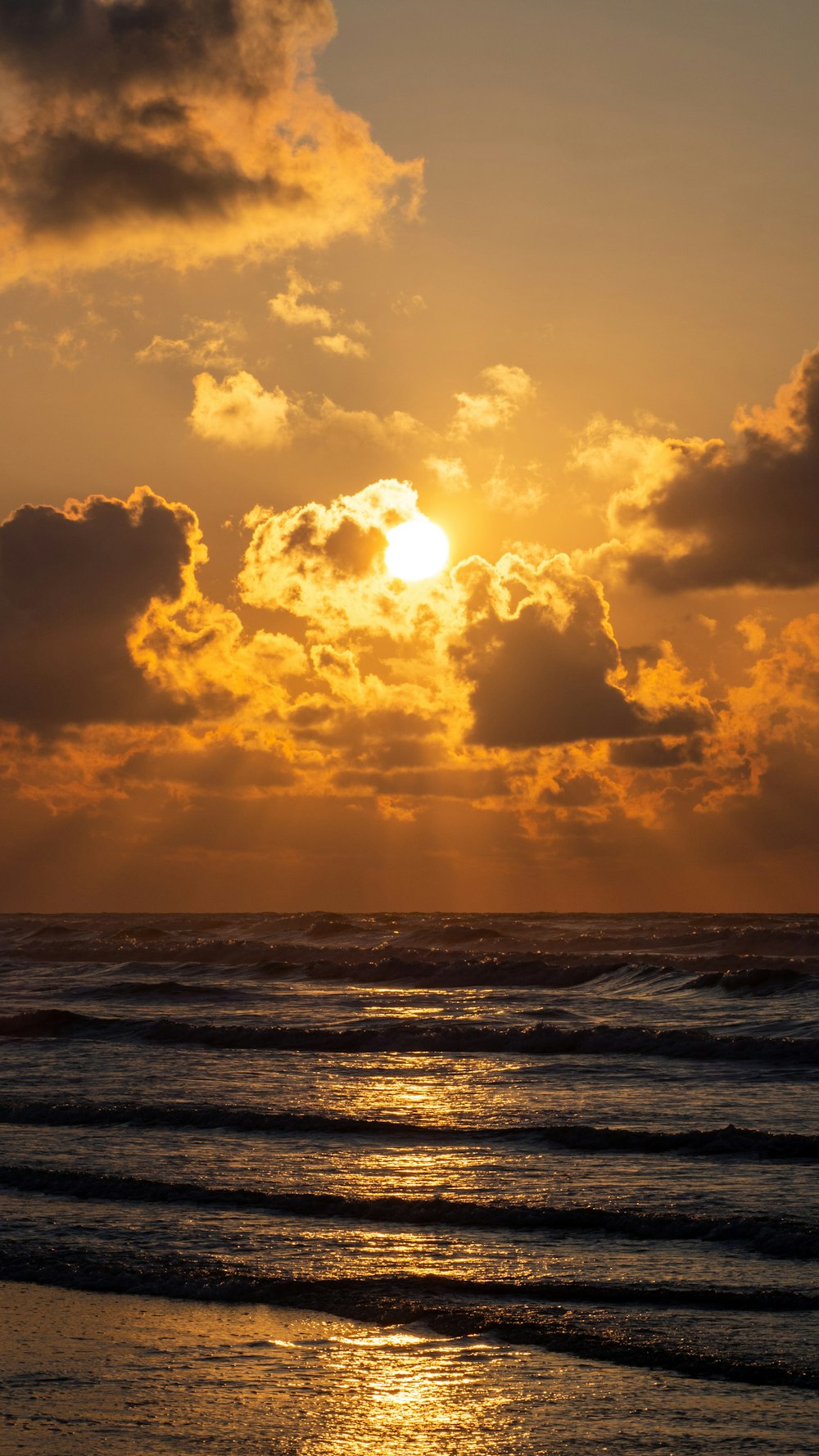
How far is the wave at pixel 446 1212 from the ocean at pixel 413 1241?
5 cm

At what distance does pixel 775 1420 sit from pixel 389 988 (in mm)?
39801

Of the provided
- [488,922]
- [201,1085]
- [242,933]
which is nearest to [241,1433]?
[201,1085]

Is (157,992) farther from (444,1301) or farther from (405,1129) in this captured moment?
(444,1301)

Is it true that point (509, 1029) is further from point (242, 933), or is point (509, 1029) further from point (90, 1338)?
point (242, 933)

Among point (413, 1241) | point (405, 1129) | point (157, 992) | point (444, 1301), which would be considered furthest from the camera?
point (157, 992)

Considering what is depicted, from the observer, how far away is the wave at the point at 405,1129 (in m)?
18.0

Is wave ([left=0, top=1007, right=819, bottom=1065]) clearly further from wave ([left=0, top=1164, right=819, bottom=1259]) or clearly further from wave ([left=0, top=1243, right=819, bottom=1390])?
wave ([left=0, top=1243, right=819, bottom=1390])

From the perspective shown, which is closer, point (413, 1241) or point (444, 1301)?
point (444, 1301)

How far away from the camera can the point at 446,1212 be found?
15.0 meters

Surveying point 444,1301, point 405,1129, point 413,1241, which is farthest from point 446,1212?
point 405,1129

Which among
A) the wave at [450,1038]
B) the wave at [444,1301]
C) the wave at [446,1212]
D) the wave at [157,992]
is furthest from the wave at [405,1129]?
the wave at [157,992]

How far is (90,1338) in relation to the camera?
35.9ft

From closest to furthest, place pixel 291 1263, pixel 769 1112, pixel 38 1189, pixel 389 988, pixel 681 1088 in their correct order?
pixel 291 1263
pixel 38 1189
pixel 769 1112
pixel 681 1088
pixel 389 988

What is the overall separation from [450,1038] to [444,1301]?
20130 millimetres
